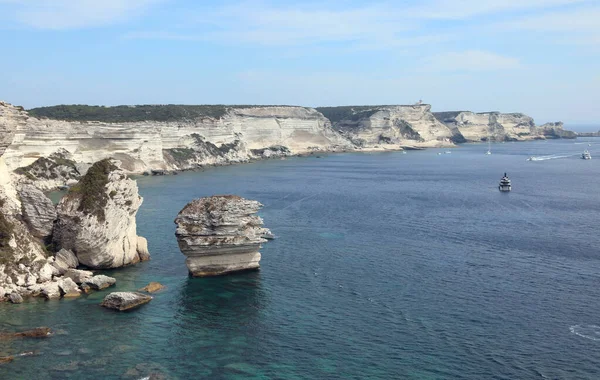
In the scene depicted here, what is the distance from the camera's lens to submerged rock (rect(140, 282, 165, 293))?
37256 millimetres

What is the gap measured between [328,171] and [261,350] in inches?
3745

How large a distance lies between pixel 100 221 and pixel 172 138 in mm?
86405

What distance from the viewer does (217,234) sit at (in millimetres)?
40062

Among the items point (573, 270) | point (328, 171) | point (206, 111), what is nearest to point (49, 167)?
point (328, 171)

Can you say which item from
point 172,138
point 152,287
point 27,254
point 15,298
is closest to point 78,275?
point 27,254

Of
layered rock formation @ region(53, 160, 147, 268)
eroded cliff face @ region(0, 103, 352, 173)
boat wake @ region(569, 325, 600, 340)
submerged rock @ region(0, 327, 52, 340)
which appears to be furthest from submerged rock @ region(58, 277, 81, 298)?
boat wake @ region(569, 325, 600, 340)

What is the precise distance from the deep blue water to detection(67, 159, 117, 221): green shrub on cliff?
4824 millimetres

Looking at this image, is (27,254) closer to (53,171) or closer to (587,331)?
(587,331)

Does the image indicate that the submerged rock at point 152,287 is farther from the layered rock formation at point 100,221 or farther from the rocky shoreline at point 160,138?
the rocky shoreline at point 160,138

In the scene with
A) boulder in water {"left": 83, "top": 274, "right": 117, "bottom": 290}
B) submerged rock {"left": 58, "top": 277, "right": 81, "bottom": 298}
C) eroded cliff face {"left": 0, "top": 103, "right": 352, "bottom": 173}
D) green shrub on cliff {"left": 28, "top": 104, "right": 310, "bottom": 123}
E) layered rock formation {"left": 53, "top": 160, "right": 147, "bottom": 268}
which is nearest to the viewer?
submerged rock {"left": 58, "top": 277, "right": 81, "bottom": 298}

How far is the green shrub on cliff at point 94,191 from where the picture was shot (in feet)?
135

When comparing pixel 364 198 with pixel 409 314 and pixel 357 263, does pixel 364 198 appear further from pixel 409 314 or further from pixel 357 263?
pixel 409 314

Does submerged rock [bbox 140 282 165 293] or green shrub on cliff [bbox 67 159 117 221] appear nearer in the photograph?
submerged rock [bbox 140 282 165 293]

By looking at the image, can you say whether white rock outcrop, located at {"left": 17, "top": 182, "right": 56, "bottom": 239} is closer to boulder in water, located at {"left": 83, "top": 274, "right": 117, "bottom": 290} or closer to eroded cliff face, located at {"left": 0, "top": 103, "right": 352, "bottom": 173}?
eroded cliff face, located at {"left": 0, "top": 103, "right": 352, "bottom": 173}
